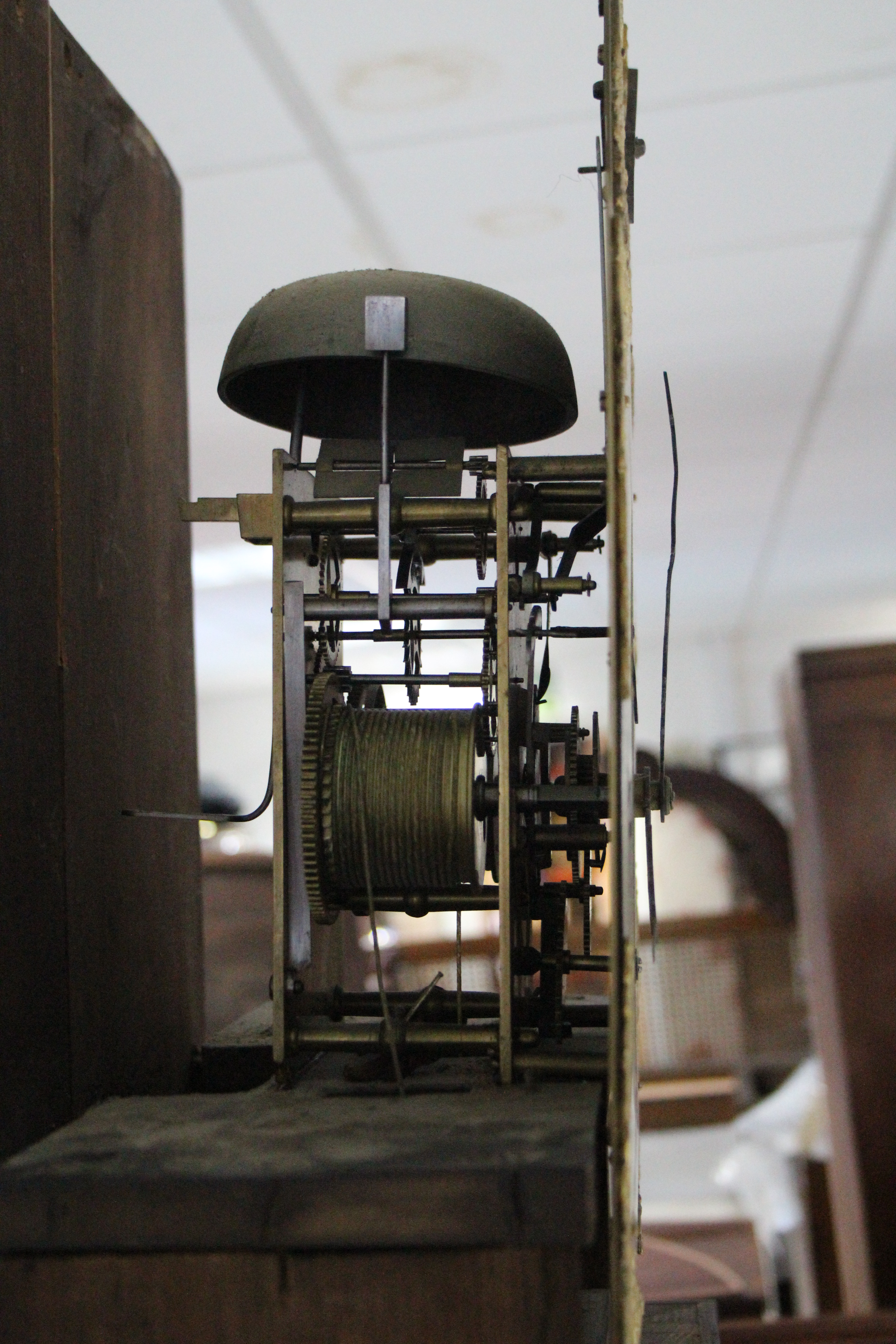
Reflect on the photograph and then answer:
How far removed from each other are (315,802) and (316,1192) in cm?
40

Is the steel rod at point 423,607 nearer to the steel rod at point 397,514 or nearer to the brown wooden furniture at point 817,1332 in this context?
the steel rod at point 397,514

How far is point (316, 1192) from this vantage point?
882mm

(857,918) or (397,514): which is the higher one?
(397,514)

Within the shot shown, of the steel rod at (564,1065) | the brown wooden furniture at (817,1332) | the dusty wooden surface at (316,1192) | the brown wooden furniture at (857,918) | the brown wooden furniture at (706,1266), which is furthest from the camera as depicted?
the brown wooden furniture at (857,918)

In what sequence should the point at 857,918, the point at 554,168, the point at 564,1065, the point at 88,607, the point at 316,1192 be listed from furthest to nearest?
the point at 857,918
the point at 554,168
the point at 88,607
the point at 564,1065
the point at 316,1192

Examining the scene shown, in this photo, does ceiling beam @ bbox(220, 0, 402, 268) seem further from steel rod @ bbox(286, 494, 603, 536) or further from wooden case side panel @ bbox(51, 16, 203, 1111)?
steel rod @ bbox(286, 494, 603, 536)

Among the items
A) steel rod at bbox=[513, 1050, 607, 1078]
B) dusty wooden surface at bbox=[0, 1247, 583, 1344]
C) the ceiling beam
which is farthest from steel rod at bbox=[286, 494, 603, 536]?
the ceiling beam

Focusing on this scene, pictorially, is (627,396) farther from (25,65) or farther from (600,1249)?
(600,1249)

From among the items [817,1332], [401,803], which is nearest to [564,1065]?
[401,803]

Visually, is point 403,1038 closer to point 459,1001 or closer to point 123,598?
point 459,1001

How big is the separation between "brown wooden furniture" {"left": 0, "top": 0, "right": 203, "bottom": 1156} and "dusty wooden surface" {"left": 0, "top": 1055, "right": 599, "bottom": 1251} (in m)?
0.29

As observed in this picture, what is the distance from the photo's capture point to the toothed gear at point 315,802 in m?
1.21

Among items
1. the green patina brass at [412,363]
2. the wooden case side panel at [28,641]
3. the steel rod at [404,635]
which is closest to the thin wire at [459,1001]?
the steel rod at [404,635]

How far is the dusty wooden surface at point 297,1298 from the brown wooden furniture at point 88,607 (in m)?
0.28
